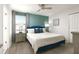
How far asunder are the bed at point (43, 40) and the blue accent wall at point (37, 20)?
301 millimetres

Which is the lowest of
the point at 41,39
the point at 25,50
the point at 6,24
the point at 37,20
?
the point at 25,50

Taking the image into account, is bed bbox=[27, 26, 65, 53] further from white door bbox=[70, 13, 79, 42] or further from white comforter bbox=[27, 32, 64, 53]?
white door bbox=[70, 13, 79, 42]

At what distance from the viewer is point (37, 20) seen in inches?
65.8

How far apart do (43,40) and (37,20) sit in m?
0.66

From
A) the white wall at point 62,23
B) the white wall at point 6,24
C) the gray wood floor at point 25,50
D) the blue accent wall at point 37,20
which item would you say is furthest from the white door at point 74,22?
the white wall at point 6,24

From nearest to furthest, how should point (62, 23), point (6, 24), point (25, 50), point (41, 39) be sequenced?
point (6, 24)
point (25, 50)
point (62, 23)
point (41, 39)

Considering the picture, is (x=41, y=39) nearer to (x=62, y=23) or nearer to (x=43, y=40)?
(x=43, y=40)

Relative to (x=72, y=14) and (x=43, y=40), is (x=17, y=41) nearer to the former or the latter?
(x=43, y=40)

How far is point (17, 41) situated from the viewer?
1.66 m

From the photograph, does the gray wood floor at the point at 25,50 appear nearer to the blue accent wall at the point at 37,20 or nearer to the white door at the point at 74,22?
the white door at the point at 74,22

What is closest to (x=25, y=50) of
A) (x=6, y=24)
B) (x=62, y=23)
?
(x=6, y=24)

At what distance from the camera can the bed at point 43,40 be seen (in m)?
1.86

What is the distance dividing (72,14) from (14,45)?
4.82 feet

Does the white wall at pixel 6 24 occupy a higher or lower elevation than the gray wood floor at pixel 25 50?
higher
